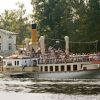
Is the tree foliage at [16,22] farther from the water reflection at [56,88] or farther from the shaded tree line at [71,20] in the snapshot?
the water reflection at [56,88]

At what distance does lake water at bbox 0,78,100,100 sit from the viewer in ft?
136

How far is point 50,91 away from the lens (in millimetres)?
46000

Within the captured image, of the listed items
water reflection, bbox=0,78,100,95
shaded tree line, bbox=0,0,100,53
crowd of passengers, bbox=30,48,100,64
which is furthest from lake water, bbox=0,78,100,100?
shaded tree line, bbox=0,0,100,53

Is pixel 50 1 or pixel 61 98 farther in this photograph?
pixel 50 1

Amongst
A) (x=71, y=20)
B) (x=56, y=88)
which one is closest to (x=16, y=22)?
(x=71, y=20)

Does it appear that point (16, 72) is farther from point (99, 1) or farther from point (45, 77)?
point (99, 1)

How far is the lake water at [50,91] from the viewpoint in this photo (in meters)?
41.5

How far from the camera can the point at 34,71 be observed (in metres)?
63.3

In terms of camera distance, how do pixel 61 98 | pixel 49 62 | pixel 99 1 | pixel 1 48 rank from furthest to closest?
pixel 1 48 < pixel 99 1 < pixel 49 62 < pixel 61 98

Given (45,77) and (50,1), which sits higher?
(50,1)

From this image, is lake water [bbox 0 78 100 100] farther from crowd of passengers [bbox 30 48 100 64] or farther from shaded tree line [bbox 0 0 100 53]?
shaded tree line [bbox 0 0 100 53]

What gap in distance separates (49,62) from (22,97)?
21.2 metres

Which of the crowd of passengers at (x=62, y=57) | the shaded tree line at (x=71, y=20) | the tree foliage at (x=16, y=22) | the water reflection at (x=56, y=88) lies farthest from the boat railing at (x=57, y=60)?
the tree foliage at (x=16, y=22)

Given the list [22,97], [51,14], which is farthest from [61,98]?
[51,14]
